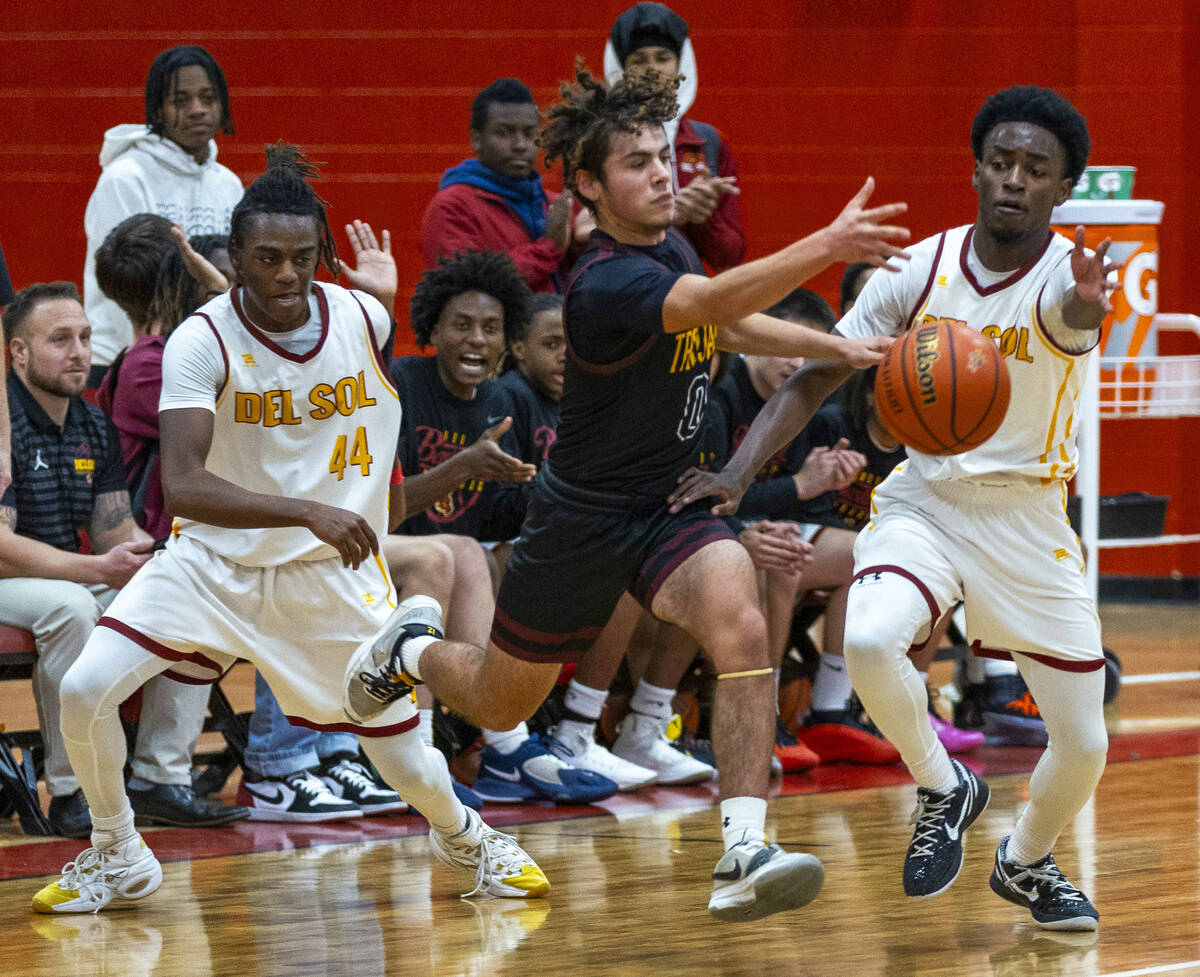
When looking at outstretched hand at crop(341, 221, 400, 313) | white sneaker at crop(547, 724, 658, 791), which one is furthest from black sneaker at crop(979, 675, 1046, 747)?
outstretched hand at crop(341, 221, 400, 313)

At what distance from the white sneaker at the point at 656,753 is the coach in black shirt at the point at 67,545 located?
52.7 inches

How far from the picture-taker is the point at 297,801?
491cm

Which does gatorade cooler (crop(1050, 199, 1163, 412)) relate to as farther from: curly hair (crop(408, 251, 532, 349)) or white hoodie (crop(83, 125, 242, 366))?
white hoodie (crop(83, 125, 242, 366))

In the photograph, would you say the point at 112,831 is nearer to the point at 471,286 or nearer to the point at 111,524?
the point at 111,524

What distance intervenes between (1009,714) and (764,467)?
1.44m

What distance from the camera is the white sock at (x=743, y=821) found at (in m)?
3.30

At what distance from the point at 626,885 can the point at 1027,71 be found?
653cm

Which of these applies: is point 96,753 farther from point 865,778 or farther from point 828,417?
point 828,417

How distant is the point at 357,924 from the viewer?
12.1 feet

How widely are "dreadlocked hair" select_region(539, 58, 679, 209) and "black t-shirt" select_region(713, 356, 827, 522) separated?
1.80m

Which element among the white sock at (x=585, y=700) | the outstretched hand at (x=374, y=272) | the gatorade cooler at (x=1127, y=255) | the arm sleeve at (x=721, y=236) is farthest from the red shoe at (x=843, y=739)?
the outstretched hand at (x=374, y=272)

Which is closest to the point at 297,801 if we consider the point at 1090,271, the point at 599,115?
the point at 599,115

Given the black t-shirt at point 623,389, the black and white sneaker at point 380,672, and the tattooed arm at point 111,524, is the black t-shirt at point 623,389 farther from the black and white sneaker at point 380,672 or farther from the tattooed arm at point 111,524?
the tattooed arm at point 111,524

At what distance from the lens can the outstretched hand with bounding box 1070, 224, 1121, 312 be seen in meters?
3.41
